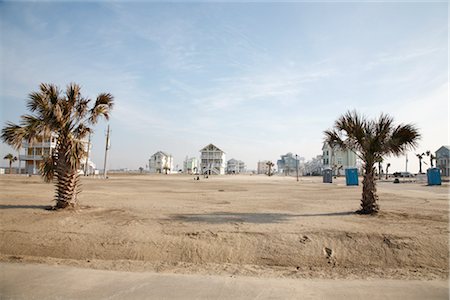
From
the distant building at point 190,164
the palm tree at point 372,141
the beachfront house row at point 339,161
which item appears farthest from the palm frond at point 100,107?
the distant building at point 190,164

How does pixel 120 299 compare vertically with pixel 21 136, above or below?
below

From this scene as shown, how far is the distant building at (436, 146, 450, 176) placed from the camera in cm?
8775

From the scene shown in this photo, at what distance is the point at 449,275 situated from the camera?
5988 mm

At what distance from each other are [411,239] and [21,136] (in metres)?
13.9

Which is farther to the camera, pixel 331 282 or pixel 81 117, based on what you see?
pixel 81 117

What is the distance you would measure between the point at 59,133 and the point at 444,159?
110 meters

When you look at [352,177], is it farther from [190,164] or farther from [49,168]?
[190,164]

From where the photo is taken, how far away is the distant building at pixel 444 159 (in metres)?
87.8

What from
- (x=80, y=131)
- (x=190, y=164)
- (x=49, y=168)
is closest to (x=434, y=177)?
(x=80, y=131)

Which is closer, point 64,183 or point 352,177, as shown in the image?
point 64,183

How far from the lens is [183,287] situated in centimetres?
511

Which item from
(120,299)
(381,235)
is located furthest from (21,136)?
(381,235)

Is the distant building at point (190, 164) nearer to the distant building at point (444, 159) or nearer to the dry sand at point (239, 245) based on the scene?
the distant building at point (444, 159)

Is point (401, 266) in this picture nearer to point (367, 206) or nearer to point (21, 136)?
point (367, 206)
